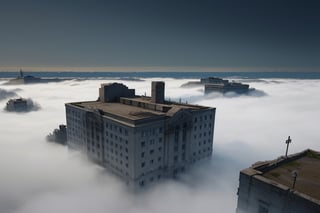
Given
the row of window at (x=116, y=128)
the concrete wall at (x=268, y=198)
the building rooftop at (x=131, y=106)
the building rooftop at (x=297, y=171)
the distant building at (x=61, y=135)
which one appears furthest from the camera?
the distant building at (x=61, y=135)

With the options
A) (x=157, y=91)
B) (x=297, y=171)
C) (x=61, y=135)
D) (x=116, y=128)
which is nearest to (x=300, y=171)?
(x=297, y=171)

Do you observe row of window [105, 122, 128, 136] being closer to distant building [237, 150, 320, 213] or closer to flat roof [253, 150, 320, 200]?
distant building [237, 150, 320, 213]

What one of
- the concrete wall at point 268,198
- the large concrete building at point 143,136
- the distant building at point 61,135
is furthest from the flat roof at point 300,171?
the distant building at point 61,135

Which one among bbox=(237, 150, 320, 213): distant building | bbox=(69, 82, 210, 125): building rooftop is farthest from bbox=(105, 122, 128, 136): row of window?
bbox=(237, 150, 320, 213): distant building

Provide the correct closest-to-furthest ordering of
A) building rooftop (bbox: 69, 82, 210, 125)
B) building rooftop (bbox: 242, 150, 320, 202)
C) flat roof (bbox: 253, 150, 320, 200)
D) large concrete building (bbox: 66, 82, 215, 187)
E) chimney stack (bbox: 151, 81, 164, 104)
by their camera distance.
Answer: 1. flat roof (bbox: 253, 150, 320, 200)
2. building rooftop (bbox: 242, 150, 320, 202)
3. large concrete building (bbox: 66, 82, 215, 187)
4. building rooftop (bbox: 69, 82, 210, 125)
5. chimney stack (bbox: 151, 81, 164, 104)

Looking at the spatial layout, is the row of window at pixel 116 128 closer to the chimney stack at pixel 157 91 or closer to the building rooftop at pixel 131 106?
the building rooftop at pixel 131 106
